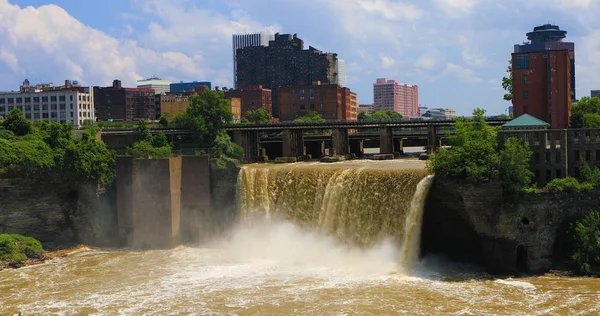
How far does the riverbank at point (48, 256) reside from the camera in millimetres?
48500

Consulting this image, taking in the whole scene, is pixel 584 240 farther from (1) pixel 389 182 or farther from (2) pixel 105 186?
(2) pixel 105 186

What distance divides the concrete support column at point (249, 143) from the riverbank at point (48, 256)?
22.1 m

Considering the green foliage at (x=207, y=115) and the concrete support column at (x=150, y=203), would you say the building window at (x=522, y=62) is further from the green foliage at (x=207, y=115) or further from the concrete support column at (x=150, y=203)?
the green foliage at (x=207, y=115)

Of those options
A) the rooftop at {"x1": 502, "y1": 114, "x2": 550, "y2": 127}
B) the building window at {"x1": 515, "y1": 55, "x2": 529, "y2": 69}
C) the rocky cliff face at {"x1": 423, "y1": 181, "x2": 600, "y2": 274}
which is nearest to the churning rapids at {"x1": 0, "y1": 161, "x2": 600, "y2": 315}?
the rocky cliff face at {"x1": 423, "y1": 181, "x2": 600, "y2": 274}

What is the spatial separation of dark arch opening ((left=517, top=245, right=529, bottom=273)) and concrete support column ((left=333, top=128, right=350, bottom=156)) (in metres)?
31.9

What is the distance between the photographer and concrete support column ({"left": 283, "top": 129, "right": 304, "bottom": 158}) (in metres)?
→ 72.7

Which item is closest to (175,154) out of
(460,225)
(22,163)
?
(22,163)

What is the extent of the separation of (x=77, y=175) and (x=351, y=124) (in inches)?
1187

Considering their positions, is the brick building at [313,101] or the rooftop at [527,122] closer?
the rooftop at [527,122]

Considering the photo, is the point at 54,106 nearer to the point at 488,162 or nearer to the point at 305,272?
the point at 305,272

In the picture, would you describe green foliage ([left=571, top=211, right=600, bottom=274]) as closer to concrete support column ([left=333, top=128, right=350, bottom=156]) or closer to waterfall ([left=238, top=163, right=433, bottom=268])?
waterfall ([left=238, top=163, right=433, bottom=268])

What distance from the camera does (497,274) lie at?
42.2 meters

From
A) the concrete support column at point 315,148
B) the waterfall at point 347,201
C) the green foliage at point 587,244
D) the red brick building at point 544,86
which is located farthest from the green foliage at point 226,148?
the green foliage at point 587,244

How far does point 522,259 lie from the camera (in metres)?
42.7
